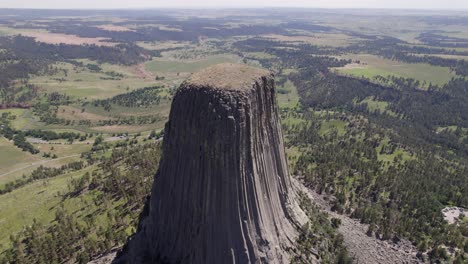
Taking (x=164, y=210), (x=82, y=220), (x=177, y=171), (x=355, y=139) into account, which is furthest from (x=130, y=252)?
(x=355, y=139)

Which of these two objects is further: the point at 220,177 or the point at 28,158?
the point at 28,158

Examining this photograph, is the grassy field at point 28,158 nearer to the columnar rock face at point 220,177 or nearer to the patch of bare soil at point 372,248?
the columnar rock face at point 220,177

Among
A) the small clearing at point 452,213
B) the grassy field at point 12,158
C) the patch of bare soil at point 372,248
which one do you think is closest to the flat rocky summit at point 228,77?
the patch of bare soil at point 372,248

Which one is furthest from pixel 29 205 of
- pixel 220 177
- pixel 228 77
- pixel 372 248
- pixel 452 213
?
pixel 452 213

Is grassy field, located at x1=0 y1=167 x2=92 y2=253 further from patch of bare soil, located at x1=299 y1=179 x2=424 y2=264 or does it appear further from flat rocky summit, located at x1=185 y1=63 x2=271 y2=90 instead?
patch of bare soil, located at x1=299 y1=179 x2=424 y2=264

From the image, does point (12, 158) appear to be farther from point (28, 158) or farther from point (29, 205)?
point (29, 205)

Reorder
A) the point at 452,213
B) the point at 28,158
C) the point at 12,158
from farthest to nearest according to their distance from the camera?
the point at 28,158 → the point at 12,158 → the point at 452,213

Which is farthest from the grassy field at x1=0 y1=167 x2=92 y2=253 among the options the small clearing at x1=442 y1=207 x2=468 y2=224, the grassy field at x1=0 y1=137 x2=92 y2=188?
the small clearing at x1=442 y1=207 x2=468 y2=224
